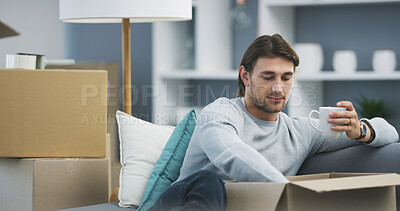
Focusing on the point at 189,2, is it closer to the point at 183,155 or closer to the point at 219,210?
the point at 183,155

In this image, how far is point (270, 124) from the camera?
1854 mm

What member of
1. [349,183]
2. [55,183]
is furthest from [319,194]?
[55,183]

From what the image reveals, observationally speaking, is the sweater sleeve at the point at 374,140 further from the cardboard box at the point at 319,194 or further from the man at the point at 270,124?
the cardboard box at the point at 319,194

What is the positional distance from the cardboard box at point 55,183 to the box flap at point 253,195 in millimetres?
903

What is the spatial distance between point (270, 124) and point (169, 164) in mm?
382

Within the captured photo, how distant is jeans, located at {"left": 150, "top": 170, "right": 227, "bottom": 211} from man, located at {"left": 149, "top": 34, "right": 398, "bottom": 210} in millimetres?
27

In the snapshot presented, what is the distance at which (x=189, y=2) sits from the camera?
2312 mm

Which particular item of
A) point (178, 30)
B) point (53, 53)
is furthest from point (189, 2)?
point (53, 53)

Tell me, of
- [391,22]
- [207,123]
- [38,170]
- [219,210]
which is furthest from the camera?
[391,22]

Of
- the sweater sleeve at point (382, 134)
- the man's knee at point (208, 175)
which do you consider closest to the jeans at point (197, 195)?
the man's knee at point (208, 175)

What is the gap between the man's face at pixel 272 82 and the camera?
1785 mm

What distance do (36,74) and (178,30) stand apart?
1.66 metres

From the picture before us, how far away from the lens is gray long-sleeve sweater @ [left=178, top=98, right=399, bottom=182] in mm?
1601

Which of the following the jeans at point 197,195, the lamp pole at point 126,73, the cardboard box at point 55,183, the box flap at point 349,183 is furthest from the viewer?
the lamp pole at point 126,73
